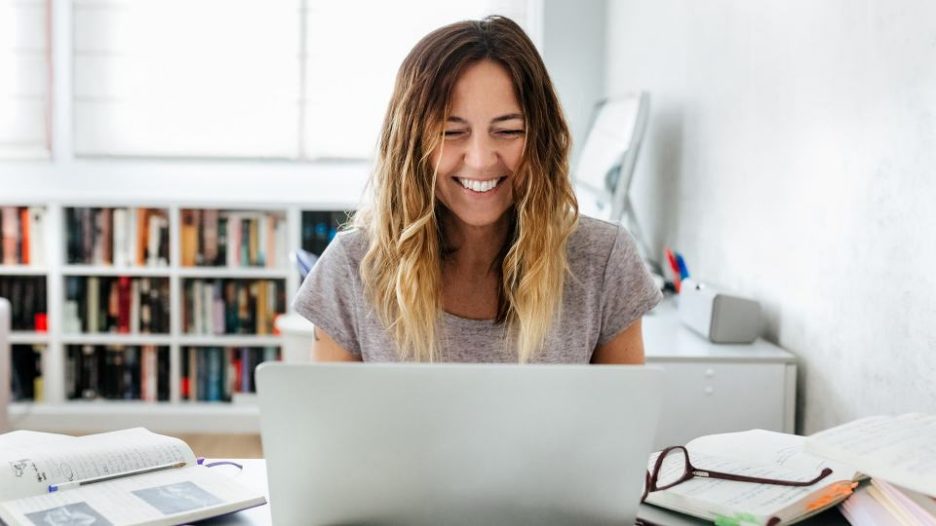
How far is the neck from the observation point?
170 cm

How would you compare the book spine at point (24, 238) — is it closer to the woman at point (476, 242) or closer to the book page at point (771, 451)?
the woman at point (476, 242)

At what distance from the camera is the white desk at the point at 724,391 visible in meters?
2.28

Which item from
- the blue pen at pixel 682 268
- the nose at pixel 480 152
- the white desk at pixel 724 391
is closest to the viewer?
the nose at pixel 480 152

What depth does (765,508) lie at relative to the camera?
44.7 inches

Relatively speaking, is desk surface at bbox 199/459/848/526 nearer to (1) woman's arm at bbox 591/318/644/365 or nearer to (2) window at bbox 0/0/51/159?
(1) woman's arm at bbox 591/318/644/365

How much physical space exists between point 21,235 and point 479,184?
3.11 meters

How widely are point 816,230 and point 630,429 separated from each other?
135 centimetres

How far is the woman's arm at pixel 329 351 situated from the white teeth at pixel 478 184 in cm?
34

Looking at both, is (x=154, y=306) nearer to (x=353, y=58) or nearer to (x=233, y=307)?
(x=233, y=307)

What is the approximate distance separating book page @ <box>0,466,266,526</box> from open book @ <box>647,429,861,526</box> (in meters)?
0.51

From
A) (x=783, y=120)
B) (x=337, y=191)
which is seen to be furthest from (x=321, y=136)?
(x=783, y=120)

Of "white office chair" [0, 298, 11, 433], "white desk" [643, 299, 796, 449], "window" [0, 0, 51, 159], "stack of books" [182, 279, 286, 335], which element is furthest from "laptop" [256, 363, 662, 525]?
"window" [0, 0, 51, 159]

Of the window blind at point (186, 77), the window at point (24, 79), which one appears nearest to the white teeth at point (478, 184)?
the window blind at point (186, 77)

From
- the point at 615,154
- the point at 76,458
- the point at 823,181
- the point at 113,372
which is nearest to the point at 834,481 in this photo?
the point at 76,458
